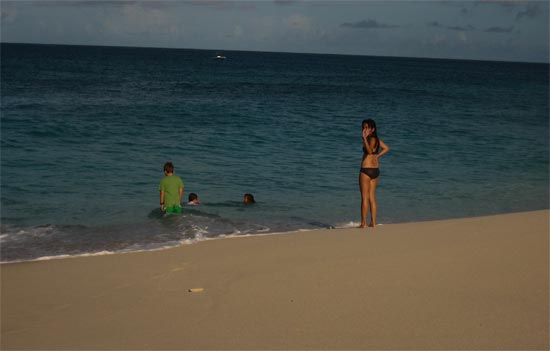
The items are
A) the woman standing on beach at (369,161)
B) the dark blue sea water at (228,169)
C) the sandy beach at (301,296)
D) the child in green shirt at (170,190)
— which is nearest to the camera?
the sandy beach at (301,296)

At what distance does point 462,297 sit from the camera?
5.52 m

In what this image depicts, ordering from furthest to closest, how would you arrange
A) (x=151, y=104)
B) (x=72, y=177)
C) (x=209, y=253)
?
(x=151, y=104) → (x=72, y=177) → (x=209, y=253)

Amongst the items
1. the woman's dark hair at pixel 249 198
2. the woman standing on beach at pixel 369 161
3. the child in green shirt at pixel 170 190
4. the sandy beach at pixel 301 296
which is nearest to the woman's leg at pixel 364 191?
the woman standing on beach at pixel 369 161

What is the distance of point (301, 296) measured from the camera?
567 centimetres

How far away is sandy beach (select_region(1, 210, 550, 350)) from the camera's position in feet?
15.9

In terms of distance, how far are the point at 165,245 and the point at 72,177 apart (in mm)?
5670

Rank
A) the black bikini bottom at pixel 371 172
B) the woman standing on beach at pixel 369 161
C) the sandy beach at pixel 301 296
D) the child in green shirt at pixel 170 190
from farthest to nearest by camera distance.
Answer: the child in green shirt at pixel 170 190, the black bikini bottom at pixel 371 172, the woman standing on beach at pixel 369 161, the sandy beach at pixel 301 296

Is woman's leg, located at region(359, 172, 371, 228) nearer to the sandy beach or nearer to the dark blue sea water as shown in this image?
the sandy beach

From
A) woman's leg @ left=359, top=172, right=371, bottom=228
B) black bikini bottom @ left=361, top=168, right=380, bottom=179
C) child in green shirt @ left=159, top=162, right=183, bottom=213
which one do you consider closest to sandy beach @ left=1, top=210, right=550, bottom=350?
woman's leg @ left=359, top=172, right=371, bottom=228

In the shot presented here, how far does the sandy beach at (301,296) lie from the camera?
15.9ft

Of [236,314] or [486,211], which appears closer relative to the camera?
[236,314]

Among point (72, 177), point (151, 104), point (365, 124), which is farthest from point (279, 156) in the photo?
point (151, 104)

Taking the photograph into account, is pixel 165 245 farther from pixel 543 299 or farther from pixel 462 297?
pixel 543 299

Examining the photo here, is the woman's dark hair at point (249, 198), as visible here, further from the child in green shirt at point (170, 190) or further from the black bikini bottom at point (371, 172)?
the black bikini bottom at point (371, 172)
